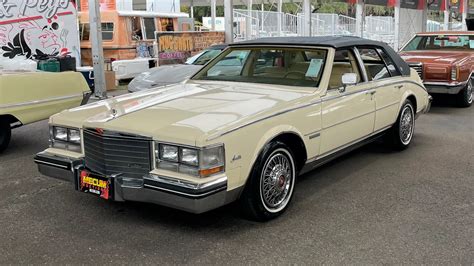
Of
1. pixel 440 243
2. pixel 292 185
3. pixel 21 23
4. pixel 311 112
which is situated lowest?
pixel 440 243

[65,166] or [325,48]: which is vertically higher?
[325,48]

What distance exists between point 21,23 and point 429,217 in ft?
35.9

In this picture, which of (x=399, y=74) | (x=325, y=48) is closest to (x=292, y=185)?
(x=325, y=48)

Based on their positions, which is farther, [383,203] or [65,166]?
[383,203]

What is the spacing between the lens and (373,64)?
5844mm

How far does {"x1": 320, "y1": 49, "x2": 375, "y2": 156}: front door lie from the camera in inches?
185

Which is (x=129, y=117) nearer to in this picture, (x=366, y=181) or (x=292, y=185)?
(x=292, y=185)

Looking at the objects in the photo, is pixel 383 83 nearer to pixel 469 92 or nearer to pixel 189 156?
pixel 189 156

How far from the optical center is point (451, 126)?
8.20 meters

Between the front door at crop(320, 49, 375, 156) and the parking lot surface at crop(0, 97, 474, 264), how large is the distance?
482 millimetres

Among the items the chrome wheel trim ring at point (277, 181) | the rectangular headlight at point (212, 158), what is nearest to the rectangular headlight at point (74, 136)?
the rectangular headlight at point (212, 158)

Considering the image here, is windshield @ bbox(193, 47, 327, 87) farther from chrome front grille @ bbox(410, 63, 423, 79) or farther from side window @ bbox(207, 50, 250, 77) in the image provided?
chrome front grille @ bbox(410, 63, 423, 79)

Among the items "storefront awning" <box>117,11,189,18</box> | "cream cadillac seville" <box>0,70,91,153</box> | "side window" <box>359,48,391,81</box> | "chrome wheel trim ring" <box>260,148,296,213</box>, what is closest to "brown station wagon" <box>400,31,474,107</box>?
"side window" <box>359,48,391,81</box>

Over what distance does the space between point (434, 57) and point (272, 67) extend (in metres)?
6.09
